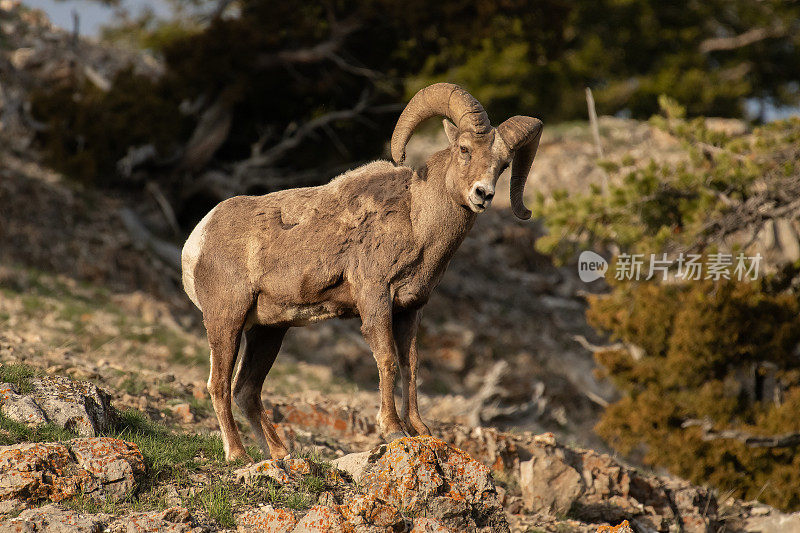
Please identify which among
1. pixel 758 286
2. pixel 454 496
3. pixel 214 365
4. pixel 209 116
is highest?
pixel 209 116

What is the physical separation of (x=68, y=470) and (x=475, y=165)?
3.62 metres

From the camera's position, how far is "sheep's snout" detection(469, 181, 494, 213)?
263 inches

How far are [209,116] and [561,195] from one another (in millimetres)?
8942

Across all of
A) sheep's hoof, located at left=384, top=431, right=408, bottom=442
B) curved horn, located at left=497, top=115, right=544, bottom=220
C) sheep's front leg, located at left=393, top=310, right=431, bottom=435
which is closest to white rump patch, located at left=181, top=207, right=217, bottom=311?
sheep's front leg, located at left=393, top=310, right=431, bottom=435

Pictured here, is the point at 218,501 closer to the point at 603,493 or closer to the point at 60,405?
the point at 60,405

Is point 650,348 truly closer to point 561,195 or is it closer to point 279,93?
point 561,195

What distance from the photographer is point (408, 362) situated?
23.7ft

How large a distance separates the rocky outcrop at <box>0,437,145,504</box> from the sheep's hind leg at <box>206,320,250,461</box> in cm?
93

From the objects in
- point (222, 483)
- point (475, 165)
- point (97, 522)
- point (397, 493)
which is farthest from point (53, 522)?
point (475, 165)

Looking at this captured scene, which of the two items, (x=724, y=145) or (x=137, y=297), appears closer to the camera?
(x=724, y=145)

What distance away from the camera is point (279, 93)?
19984 millimetres

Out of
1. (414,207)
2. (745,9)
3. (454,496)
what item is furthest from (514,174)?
(745,9)

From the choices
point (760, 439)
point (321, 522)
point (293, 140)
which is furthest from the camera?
point (293, 140)

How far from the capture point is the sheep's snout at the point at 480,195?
6676mm
